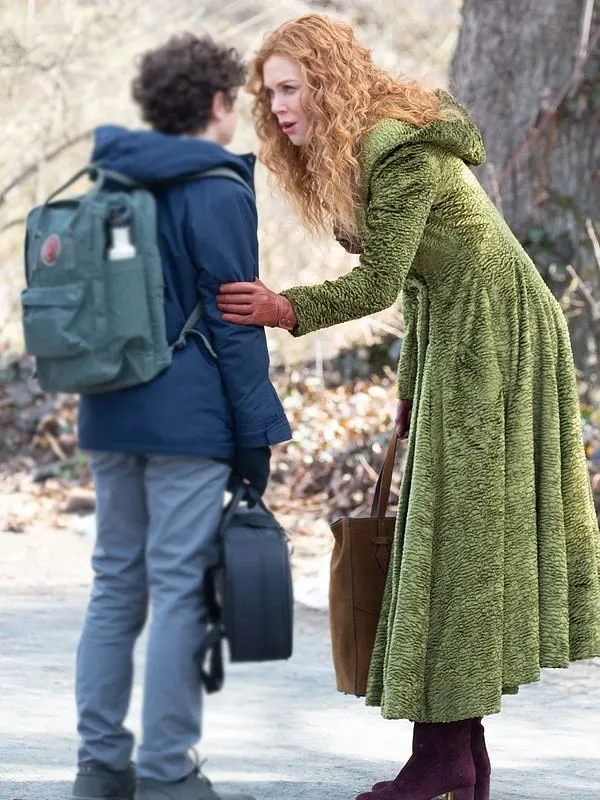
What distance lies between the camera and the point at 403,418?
402cm

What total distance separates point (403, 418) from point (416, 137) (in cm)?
84

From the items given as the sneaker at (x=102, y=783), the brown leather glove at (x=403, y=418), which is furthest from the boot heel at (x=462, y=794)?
the brown leather glove at (x=403, y=418)

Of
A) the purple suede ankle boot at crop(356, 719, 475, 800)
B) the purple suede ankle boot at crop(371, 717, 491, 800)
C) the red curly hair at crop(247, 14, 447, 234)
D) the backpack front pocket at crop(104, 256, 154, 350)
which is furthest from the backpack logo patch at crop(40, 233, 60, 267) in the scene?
the purple suede ankle boot at crop(371, 717, 491, 800)

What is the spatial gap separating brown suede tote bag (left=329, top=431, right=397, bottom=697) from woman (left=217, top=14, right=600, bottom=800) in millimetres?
57

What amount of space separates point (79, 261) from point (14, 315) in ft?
29.5

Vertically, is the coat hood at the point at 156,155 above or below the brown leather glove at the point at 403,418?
above

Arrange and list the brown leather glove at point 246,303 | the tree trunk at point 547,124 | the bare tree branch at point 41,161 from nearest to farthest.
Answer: the brown leather glove at point 246,303 < the tree trunk at point 547,124 < the bare tree branch at point 41,161

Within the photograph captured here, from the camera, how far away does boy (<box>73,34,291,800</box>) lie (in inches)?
126

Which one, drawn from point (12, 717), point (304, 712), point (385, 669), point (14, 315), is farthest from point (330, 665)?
point (14, 315)

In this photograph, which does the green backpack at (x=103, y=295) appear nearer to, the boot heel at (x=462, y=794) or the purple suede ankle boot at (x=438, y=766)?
the purple suede ankle boot at (x=438, y=766)

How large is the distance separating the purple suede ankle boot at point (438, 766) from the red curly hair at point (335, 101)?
124cm

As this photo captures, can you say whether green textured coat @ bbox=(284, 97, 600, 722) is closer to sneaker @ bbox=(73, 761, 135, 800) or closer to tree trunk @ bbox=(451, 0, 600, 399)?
sneaker @ bbox=(73, 761, 135, 800)

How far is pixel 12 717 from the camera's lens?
4.65 meters

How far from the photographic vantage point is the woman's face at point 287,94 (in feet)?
11.5
